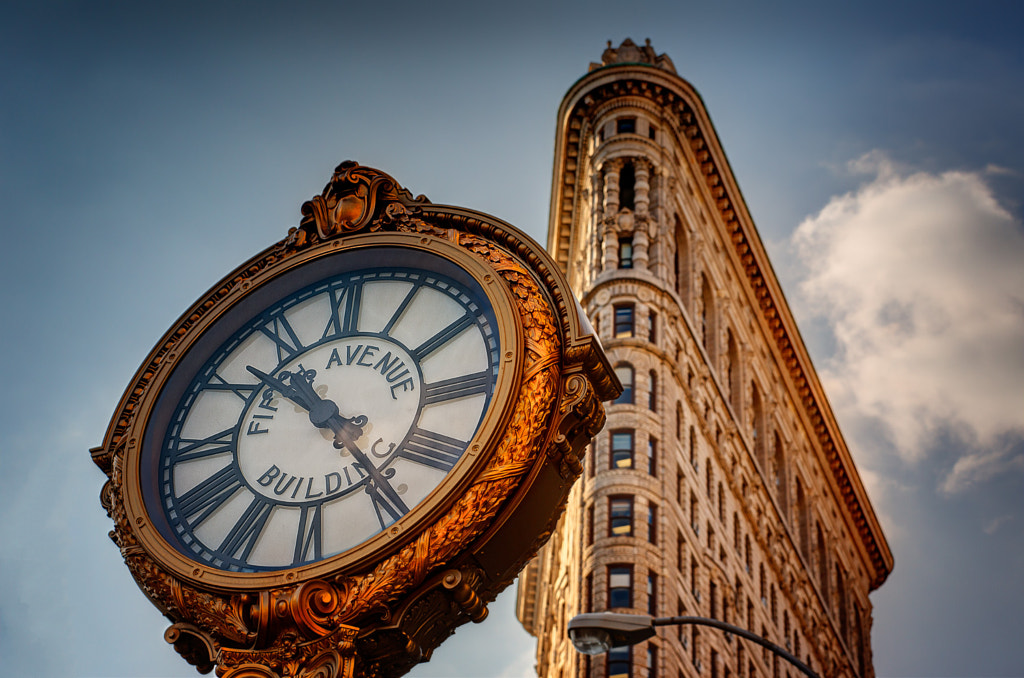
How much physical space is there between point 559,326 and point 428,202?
951 millimetres

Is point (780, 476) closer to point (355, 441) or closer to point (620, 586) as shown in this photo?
point (620, 586)

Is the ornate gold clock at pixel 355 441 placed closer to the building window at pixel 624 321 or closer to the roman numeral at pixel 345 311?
the roman numeral at pixel 345 311

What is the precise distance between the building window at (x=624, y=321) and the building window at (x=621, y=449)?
4.40 m

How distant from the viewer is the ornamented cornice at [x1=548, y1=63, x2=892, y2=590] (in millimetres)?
57219

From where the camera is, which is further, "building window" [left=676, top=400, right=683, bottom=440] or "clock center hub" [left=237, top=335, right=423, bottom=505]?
"building window" [left=676, top=400, right=683, bottom=440]

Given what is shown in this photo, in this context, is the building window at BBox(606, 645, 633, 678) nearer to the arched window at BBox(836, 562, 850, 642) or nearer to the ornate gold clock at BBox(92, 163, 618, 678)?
the ornate gold clock at BBox(92, 163, 618, 678)

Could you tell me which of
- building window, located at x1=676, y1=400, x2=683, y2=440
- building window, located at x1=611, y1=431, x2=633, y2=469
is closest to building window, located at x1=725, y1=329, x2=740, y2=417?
building window, located at x1=676, y1=400, x2=683, y2=440

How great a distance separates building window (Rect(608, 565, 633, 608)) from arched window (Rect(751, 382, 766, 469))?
21.0 meters

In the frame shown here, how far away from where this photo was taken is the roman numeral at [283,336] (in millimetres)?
4816

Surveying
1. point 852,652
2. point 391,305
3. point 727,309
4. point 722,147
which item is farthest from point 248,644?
point 852,652

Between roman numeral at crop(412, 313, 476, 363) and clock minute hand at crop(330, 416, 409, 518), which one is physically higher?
roman numeral at crop(412, 313, 476, 363)

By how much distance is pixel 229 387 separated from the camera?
188 inches

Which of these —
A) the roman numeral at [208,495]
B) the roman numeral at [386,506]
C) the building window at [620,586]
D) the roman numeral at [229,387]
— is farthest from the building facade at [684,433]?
the roman numeral at [386,506]

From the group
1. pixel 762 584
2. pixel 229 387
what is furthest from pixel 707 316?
pixel 229 387
